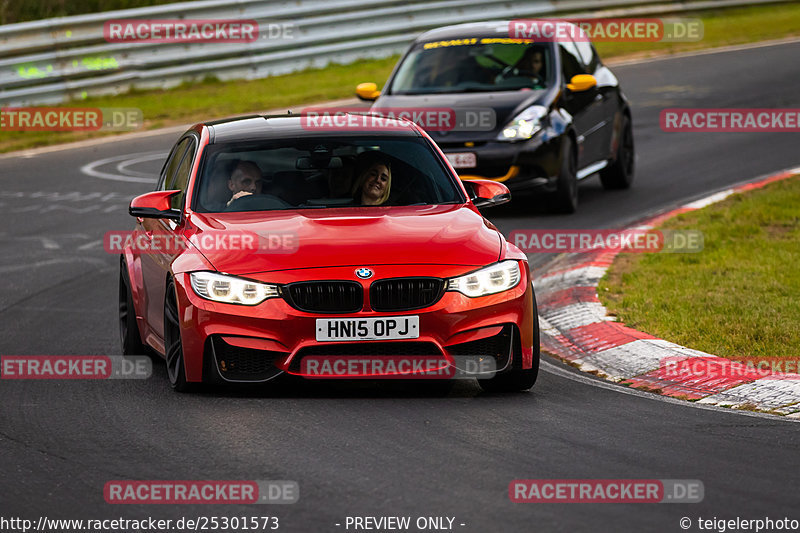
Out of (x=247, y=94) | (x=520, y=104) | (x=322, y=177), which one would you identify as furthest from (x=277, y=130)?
(x=247, y=94)

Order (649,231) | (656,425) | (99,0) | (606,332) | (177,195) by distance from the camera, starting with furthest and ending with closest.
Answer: (99,0) → (649,231) → (606,332) → (177,195) → (656,425)

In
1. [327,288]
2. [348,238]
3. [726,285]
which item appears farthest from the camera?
[726,285]

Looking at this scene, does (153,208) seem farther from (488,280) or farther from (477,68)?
(477,68)

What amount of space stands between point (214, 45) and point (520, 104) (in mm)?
11638

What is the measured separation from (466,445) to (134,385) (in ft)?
7.72

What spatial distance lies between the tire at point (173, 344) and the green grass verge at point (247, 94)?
44.0 ft

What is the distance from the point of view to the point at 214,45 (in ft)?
79.7

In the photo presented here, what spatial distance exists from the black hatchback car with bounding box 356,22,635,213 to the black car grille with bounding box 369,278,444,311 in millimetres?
6119

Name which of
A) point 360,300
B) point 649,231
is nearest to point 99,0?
point 649,231

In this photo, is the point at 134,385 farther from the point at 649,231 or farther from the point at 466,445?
the point at 649,231

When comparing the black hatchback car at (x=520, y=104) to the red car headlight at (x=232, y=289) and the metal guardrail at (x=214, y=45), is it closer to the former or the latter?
the red car headlight at (x=232, y=289)

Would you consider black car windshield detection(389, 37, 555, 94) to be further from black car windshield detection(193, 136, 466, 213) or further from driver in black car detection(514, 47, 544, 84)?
black car windshield detection(193, 136, 466, 213)

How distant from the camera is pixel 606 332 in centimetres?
888

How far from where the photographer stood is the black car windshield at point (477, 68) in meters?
14.3
